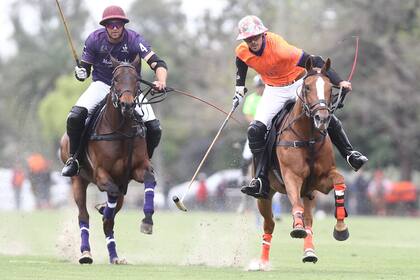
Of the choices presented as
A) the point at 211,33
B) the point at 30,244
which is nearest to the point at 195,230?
the point at 30,244

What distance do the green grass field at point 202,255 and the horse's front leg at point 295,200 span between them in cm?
49

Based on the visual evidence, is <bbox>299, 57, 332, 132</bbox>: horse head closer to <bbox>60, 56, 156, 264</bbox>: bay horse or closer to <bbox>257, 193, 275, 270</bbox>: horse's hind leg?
<bbox>257, 193, 275, 270</bbox>: horse's hind leg

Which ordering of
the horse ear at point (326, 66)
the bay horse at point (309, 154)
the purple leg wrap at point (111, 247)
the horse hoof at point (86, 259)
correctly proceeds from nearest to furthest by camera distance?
the bay horse at point (309, 154)
the horse ear at point (326, 66)
the horse hoof at point (86, 259)
the purple leg wrap at point (111, 247)

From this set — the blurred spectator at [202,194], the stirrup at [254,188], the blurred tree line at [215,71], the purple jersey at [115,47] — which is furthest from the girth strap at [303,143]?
the blurred spectator at [202,194]

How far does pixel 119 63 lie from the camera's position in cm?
1472

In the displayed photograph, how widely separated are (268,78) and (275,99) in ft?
0.95

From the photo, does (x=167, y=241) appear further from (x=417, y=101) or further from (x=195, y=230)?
(x=417, y=101)

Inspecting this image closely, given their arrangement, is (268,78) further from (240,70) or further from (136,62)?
(136,62)

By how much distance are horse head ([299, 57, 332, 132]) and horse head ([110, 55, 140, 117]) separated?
2.05 metres

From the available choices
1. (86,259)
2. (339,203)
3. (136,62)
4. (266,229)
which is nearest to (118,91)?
(136,62)

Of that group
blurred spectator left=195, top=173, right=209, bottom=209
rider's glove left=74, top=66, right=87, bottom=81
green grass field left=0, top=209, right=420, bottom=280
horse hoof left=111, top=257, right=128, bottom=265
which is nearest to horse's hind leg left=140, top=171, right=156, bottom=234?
green grass field left=0, top=209, right=420, bottom=280

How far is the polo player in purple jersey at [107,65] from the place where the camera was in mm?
15086

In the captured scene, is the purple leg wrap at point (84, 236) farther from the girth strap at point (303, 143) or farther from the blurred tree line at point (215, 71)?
the blurred tree line at point (215, 71)

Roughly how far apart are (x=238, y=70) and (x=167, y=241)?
7.08 metres
